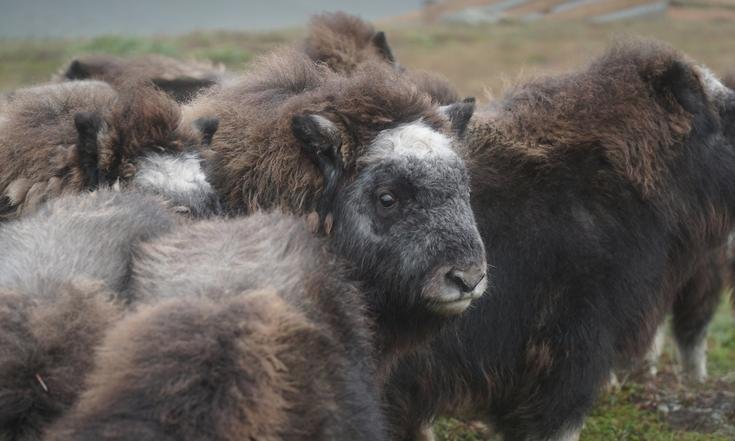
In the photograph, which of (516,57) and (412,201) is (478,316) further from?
(516,57)

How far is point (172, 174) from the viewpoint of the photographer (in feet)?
13.5

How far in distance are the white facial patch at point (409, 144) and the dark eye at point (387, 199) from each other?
0.48ft

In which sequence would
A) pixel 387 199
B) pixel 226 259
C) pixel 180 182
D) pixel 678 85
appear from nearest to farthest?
pixel 226 259 → pixel 387 199 → pixel 180 182 → pixel 678 85

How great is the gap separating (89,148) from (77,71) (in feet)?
10.7

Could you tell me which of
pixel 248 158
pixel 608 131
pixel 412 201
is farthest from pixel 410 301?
pixel 608 131

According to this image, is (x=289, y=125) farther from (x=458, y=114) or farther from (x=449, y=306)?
(x=449, y=306)

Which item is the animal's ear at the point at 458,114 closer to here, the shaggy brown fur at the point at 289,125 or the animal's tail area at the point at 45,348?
the shaggy brown fur at the point at 289,125

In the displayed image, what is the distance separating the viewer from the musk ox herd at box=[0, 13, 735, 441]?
2656 mm

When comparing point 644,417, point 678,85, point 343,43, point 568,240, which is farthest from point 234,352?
point 343,43

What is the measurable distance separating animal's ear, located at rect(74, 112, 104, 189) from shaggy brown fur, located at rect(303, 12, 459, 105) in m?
1.97

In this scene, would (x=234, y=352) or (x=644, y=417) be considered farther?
(x=644, y=417)

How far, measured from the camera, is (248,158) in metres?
4.02

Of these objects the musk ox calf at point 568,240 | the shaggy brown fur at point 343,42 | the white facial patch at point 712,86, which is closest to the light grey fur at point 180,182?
the musk ox calf at point 568,240

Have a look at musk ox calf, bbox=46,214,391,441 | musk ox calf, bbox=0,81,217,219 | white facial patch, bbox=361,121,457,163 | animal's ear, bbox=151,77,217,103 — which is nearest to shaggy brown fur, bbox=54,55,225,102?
animal's ear, bbox=151,77,217,103
